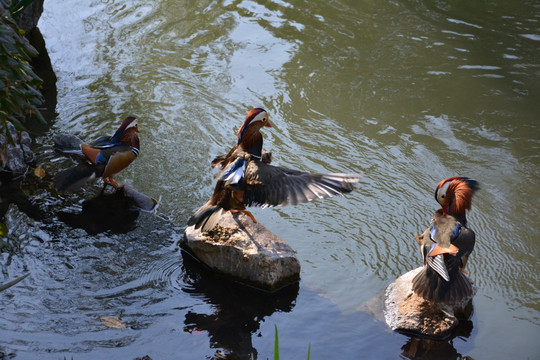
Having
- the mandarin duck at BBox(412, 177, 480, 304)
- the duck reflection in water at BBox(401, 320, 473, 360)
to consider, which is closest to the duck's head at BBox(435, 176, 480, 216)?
the mandarin duck at BBox(412, 177, 480, 304)

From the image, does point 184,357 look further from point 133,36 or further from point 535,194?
point 133,36

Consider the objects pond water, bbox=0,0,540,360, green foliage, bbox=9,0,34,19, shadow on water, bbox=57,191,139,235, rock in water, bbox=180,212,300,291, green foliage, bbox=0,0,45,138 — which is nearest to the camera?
green foliage, bbox=0,0,45,138

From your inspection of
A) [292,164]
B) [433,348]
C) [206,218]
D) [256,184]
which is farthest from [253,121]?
[433,348]

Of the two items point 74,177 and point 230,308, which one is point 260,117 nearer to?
point 230,308

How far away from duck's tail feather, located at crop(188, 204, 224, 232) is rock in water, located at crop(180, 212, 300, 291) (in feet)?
0.41

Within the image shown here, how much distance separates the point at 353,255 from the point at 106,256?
1.98 meters

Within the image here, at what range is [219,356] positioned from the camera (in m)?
3.82

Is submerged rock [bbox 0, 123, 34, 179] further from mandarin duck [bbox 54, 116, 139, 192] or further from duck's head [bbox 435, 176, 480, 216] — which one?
duck's head [bbox 435, 176, 480, 216]

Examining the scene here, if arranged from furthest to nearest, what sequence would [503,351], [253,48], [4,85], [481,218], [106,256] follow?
[253,48]
[481,218]
[106,256]
[503,351]
[4,85]

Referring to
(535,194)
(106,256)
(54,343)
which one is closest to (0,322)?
(54,343)

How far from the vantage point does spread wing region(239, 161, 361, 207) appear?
4160 millimetres

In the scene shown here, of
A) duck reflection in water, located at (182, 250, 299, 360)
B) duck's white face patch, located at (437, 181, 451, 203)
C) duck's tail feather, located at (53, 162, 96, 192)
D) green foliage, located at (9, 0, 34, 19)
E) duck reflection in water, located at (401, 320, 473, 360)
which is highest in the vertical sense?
green foliage, located at (9, 0, 34, 19)

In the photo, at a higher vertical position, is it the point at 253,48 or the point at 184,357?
the point at 253,48

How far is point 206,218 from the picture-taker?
4.53 m
